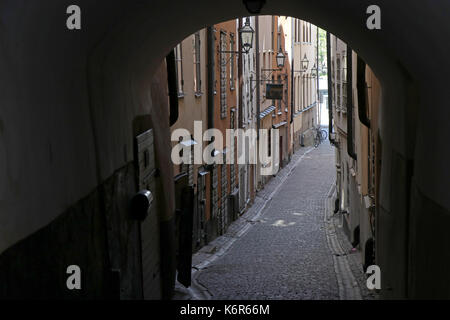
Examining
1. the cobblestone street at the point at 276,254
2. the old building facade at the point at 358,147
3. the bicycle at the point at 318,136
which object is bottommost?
the bicycle at the point at 318,136

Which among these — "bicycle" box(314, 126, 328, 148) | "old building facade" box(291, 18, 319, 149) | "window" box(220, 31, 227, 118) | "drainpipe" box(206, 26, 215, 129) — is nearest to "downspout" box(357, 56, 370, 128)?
"drainpipe" box(206, 26, 215, 129)

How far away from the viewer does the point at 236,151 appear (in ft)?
71.8

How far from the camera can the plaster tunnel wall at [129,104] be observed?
4.25 m

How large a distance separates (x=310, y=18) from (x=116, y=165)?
3.02 metres

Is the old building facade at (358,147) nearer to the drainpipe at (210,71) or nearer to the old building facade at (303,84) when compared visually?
the drainpipe at (210,71)

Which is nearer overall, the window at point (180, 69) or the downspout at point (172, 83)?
the downspout at point (172, 83)

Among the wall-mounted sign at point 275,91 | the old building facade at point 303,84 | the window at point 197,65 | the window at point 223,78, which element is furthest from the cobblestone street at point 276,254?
the old building facade at point 303,84

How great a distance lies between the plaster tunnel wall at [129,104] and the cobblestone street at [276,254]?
2.70 metres

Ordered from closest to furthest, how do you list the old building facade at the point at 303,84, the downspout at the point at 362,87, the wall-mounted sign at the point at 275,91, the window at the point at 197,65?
the downspout at the point at 362,87
the window at the point at 197,65
the wall-mounted sign at the point at 275,91
the old building facade at the point at 303,84

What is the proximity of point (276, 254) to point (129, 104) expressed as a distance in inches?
302

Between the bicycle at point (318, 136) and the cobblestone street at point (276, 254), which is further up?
the cobblestone street at point (276, 254)
